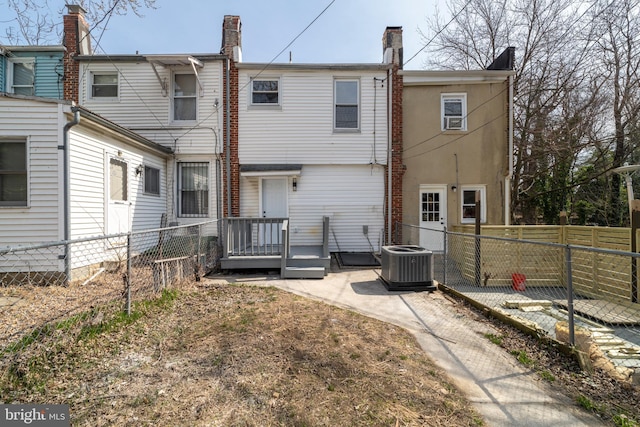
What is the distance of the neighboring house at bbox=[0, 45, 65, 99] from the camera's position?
31.9 ft

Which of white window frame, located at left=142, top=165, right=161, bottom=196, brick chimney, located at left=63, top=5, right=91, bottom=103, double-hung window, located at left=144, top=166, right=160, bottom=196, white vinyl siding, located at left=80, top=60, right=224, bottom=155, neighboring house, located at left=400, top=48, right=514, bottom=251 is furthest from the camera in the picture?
neighboring house, located at left=400, top=48, right=514, bottom=251

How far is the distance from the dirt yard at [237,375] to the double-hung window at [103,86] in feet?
27.6

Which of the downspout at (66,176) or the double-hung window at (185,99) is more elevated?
the double-hung window at (185,99)

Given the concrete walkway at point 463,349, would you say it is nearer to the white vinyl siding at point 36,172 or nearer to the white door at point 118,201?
the white door at point 118,201

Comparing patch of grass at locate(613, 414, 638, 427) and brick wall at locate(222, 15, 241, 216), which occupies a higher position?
brick wall at locate(222, 15, 241, 216)

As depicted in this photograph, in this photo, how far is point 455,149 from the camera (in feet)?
33.4

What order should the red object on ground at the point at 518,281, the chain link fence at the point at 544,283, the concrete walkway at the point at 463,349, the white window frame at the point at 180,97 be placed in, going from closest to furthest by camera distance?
the concrete walkway at the point at 463,349
the chain link fence at the point at 544,283
the red object on ground at the point at 518,281
the white window frame at the point at 180,97

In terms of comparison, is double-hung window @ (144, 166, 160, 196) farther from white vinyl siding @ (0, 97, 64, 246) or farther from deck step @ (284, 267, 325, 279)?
deck step @ (284, 267, 325, 279)

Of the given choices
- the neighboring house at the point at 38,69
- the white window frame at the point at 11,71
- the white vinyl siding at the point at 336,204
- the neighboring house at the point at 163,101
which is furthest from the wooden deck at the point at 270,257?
the white window frame at the point at 11,71

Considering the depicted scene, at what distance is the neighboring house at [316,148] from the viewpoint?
31.7 feet

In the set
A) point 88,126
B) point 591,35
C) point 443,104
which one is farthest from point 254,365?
point 591,35

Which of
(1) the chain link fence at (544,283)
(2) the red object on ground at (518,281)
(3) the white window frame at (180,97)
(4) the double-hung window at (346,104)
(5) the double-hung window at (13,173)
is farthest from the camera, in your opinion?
(4) the double-hung window at (346,104)

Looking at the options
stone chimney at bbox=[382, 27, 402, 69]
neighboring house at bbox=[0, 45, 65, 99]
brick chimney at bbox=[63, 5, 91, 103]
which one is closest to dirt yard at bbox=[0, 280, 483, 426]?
stone chimney at bbox=[382, 27, 402, 69]

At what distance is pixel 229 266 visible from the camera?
7.39m
